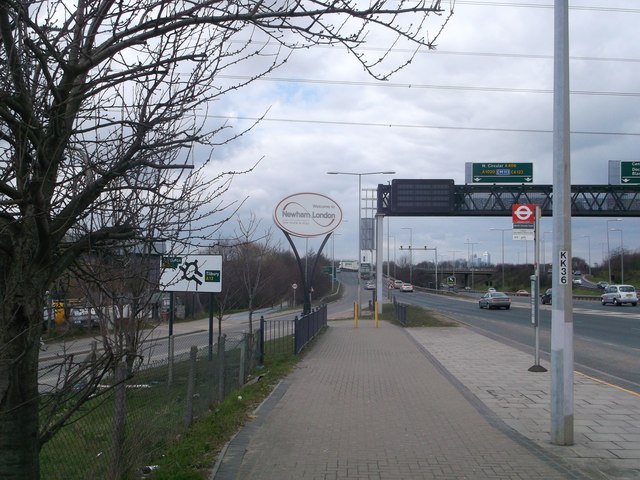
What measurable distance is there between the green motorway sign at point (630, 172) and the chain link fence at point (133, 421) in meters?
31.1

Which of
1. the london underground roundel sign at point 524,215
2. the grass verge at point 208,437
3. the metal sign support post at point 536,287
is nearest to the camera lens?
the grass verge at point 208,437

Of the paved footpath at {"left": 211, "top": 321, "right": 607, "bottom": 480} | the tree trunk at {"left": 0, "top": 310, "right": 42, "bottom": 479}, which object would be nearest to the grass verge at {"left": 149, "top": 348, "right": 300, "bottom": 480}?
the paved footpath at {"left": 211, "top": 321, "right": 607, "bottom": 480}

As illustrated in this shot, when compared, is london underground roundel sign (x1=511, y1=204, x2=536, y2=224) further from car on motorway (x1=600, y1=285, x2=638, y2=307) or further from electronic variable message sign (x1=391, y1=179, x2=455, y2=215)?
car on motorway (x1=600, y1=285, x2=638, y2=307)

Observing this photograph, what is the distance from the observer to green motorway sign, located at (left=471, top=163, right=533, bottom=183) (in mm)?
35312

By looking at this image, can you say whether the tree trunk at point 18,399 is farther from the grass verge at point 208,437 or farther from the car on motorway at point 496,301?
the car on motorway at point 496,301

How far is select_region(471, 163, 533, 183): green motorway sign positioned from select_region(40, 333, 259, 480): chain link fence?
2781 cm

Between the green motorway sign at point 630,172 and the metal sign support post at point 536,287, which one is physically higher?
the green motorway sign at point 630,172

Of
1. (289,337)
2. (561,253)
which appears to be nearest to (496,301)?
(289,337)

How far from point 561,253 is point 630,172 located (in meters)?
31.4

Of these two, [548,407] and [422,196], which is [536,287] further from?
[422,196]

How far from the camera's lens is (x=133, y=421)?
24.5 ft

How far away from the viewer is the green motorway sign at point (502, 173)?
35.3 metres

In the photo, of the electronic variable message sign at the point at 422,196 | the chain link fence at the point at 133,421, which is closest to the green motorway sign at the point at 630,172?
the electronic variable message sign at the point at 422,196

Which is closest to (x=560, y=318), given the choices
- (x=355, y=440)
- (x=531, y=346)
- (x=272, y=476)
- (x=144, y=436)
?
(x=355, y=440)
